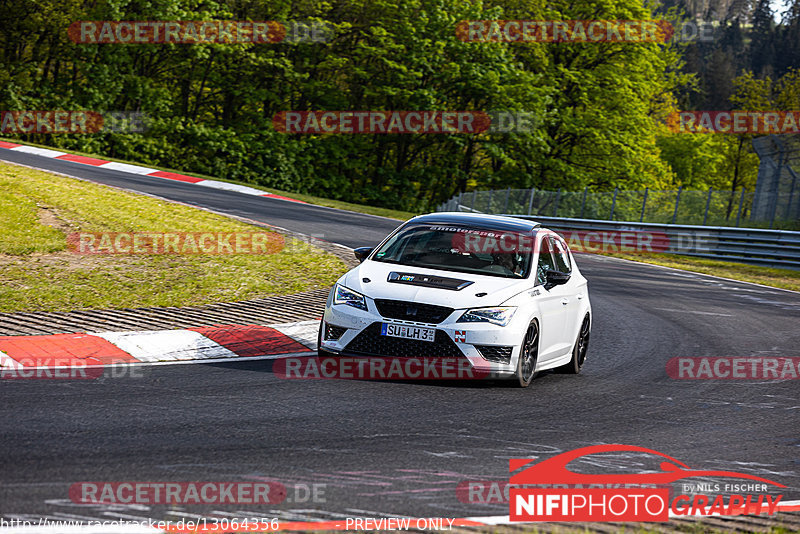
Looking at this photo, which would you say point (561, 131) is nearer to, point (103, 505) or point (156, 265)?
point (156, 265)

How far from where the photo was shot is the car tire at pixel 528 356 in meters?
8.30

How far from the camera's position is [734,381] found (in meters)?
9.77

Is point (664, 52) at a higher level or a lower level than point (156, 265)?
higher

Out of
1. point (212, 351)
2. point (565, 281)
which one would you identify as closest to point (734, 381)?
point (565, 281)

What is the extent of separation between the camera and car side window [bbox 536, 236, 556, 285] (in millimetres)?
9109

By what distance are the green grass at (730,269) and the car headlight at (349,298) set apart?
1616cm

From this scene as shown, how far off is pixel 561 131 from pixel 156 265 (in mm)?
40969

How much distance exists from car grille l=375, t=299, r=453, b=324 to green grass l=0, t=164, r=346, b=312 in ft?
13.2

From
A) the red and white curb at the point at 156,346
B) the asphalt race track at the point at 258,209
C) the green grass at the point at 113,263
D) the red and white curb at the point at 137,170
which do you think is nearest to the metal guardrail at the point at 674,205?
the asphalt race track at the point at 258,209

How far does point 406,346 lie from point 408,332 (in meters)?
0.13

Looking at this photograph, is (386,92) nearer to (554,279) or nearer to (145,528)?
(554,279)

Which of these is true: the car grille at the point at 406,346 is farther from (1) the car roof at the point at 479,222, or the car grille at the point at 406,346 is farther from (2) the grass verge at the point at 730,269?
(2) the grass verge at the point at 730,269

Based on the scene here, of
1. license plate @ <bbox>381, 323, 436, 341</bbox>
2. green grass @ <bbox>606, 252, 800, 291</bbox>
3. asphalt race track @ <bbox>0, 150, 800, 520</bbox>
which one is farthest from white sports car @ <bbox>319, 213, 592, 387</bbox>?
green grass @ <bbox>606, 252, 800, 291</bbox>

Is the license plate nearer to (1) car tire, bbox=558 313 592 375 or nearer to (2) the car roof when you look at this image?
(2) the car roof
